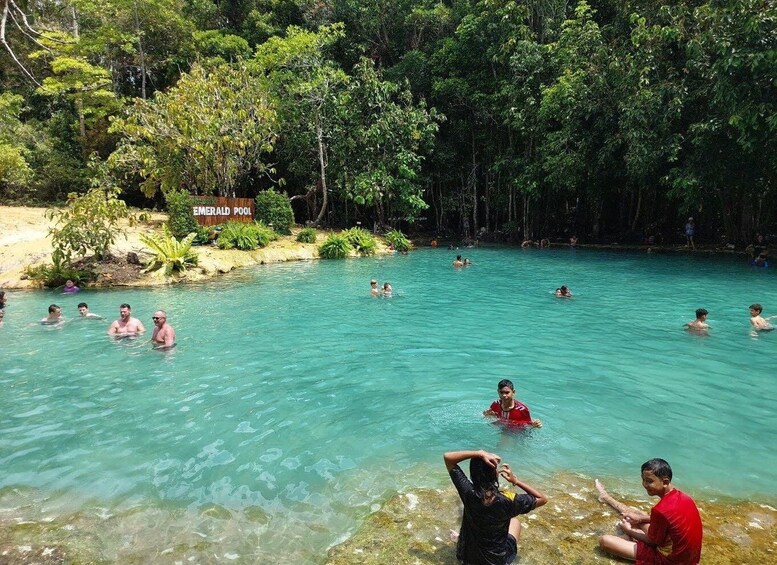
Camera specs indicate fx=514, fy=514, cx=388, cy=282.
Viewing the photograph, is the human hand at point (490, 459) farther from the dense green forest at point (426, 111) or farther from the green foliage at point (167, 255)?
the dense green forest at point (426, 111)

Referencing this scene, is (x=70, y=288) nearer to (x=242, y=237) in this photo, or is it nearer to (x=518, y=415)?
(x=242, y=237)

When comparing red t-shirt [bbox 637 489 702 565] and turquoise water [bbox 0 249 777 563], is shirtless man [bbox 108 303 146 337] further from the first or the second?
red t-shirt [bbox 637 489 702 565]

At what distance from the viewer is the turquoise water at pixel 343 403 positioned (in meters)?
5.68

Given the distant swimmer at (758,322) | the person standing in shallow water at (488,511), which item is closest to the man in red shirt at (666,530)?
the person standing in shallow water at (488,511)

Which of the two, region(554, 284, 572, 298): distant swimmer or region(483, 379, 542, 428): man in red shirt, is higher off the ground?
region(554, 284, 572, 298): distant swimmer

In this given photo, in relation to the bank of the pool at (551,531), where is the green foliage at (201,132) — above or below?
above

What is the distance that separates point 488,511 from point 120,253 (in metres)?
19.2

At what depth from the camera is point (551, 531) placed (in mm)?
4812

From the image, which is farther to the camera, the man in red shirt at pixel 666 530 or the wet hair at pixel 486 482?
the wet hair at pixel 486 482

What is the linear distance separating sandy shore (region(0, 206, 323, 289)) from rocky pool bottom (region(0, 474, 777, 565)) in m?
14.1

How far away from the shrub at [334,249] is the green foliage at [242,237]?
2991 mm

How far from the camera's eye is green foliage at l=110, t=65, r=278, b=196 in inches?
970

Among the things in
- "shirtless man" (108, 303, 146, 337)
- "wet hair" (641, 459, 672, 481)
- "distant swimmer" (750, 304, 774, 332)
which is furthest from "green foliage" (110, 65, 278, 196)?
"wet hair" (641, 459, 672, 481)

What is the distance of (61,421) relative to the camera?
24.3 ft
